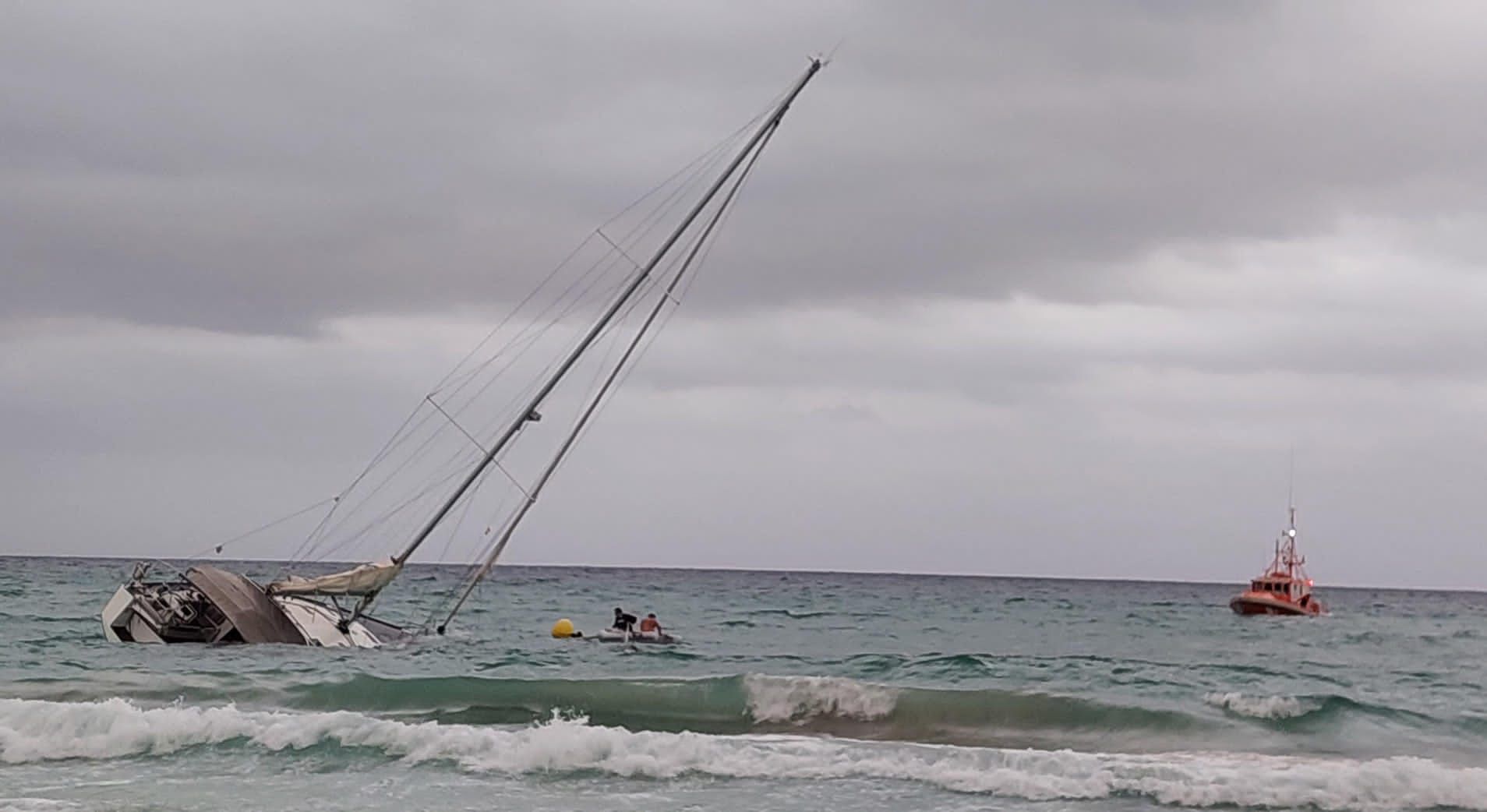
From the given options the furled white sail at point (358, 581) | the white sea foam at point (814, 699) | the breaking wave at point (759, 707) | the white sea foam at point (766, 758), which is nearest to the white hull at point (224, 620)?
the furled white sail at point (358, 581)

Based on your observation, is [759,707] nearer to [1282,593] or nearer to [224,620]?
[224,620]

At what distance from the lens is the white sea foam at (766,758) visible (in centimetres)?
1858

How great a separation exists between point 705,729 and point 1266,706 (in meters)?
9.14

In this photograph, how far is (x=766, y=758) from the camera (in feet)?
66.4

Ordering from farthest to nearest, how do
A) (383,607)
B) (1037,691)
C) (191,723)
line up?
(383,607)
(1037,691)
(191,723)

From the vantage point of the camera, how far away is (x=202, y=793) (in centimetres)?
1775

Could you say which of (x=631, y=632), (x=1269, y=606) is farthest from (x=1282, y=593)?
(x=631, y=632)

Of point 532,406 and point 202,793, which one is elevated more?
point 532,406

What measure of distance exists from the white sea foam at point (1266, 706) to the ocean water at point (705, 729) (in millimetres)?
47

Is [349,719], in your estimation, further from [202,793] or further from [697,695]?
[697,695]

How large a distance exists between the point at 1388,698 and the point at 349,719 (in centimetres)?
2063

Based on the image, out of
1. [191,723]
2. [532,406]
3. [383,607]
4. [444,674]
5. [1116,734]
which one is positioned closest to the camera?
[191,723]

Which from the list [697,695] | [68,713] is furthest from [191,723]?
[697,695]

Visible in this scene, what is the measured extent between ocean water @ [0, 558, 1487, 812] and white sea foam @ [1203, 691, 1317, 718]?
0.05 meters
